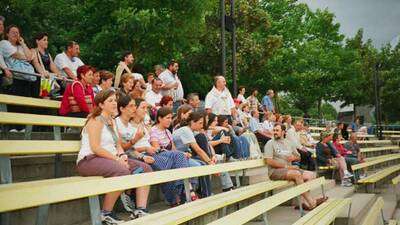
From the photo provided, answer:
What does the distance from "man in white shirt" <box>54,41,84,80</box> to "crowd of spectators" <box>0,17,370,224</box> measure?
0.02 m

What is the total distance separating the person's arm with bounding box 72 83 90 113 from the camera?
589cm

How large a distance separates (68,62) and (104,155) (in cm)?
375

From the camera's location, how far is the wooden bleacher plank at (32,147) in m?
3.25

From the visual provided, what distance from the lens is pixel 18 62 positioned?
6469 mm

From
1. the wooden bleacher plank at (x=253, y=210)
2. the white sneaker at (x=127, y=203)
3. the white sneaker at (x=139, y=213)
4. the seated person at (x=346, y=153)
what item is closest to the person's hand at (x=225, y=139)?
the wooden bleacher plank at (x=253, y=210)

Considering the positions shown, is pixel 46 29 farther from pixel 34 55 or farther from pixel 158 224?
pixel 158 224

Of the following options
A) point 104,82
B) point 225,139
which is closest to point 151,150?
point 104,82

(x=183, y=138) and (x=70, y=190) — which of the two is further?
(x=183, y=138)

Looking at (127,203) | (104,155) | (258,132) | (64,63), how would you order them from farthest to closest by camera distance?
(258,132)
(64,63)
(127,203)
(104,155)

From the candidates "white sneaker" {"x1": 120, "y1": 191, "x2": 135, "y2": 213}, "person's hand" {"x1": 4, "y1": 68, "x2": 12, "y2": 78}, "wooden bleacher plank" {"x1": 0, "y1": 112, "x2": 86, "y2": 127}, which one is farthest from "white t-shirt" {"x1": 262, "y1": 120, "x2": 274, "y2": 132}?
"white sneaker" {"x1": 120, "y1": 191, "x2": 135, "y2": 213}

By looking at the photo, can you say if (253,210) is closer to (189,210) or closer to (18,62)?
(189,210)

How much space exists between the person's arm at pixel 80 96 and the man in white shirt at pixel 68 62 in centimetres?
151

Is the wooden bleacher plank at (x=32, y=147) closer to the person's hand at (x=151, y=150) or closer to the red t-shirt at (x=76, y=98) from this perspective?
the person's hand at (x=151, y=150)

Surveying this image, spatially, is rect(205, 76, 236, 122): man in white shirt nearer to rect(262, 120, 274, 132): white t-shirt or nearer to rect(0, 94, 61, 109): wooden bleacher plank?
rect(262, 120, 274, 132): white t-shirt
